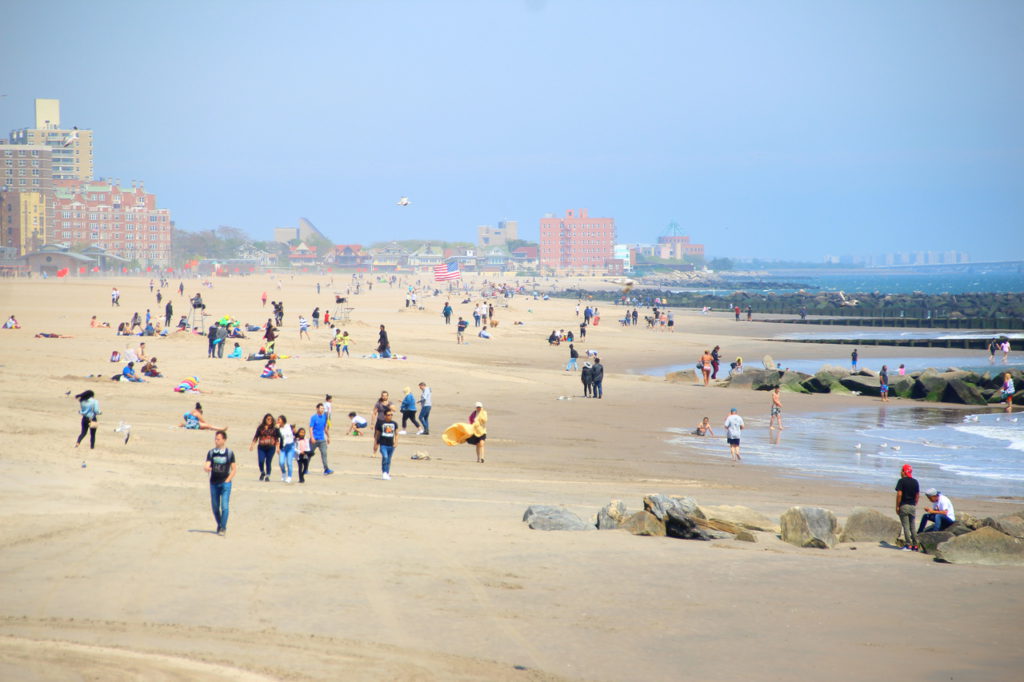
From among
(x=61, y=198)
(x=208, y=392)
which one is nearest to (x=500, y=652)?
(x=208, y=392)

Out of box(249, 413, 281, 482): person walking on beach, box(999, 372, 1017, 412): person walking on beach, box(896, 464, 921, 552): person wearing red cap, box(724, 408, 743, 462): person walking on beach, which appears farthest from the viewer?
box(999, 372, 1017, 412): person walking on beach

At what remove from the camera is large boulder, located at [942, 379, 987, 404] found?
99.3 feet

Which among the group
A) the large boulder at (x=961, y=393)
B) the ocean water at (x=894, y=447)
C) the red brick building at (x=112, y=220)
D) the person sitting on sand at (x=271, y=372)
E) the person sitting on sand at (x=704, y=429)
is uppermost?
the red brick building at (x=112, y=220)

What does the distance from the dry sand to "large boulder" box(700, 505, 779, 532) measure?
0.74 meters

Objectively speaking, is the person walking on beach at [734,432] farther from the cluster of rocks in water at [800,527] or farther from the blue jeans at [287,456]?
the blue jeans at [287,456]

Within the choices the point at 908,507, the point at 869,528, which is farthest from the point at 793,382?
the point at 908,507

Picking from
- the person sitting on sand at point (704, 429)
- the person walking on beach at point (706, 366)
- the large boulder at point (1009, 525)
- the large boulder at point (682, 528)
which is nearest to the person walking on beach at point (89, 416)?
the large boulder at point (682, 528)

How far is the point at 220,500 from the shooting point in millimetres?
11242

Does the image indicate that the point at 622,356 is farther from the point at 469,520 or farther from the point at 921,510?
the point at 469,520

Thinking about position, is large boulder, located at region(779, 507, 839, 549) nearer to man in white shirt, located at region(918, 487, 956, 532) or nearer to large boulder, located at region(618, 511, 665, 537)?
man in white shirt, located at region(918, 487, 956, 532)

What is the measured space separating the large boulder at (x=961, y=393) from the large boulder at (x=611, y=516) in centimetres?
2156

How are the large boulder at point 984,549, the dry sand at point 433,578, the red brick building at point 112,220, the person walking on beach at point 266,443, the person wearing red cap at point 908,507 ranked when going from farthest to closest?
1. the red brick building at point 112,220
2. the person walking on beach at point 266,443
3. the person wearing red cap at point 908,507
4. the large boulder at point 984,549
5. the dry sand at point 433,578

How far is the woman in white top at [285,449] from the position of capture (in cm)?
1501

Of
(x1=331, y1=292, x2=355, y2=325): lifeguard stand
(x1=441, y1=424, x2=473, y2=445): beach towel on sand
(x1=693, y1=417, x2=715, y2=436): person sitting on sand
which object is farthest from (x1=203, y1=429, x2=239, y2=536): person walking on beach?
(x1=331, y1=292, x2=355, y2=325): lifeguard stand
